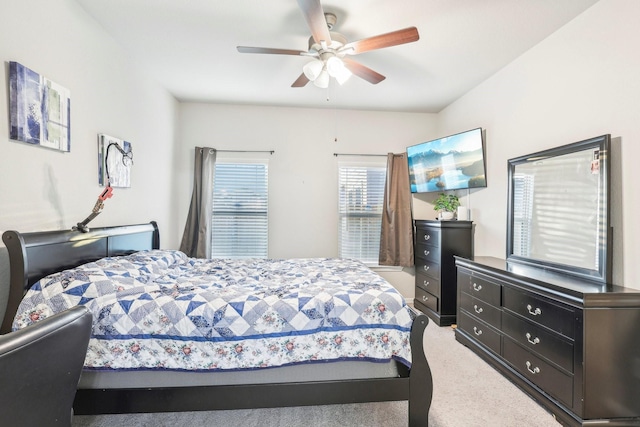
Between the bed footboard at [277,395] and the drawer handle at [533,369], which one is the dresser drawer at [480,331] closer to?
the drawer handle at [533,369]

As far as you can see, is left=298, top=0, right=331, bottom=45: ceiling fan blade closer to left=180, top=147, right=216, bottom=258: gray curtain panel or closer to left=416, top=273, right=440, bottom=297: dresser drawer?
left=180, top=147, right=216, bottom=258: gray curtain panel

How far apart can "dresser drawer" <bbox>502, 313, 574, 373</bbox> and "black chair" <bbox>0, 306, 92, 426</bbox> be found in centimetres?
251

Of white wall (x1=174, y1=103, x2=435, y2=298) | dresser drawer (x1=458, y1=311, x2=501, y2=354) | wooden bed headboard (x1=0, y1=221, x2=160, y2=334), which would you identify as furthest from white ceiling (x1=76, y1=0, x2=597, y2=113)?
dresser drawer (x1=458, y1=311, x2=501, y2=354)

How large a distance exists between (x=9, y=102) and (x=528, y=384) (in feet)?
12.2

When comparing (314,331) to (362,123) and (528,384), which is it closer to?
(528,384)

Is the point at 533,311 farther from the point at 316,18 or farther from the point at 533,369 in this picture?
the point at 316,18

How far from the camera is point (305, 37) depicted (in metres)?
2.52

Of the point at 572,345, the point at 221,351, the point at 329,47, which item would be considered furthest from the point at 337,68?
the point at 572,345

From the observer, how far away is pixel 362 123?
4.40m

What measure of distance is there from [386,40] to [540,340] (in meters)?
2.30

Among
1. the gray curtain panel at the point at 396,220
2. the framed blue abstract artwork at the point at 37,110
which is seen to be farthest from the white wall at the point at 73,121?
the gray curtain panel at the point at 396,220

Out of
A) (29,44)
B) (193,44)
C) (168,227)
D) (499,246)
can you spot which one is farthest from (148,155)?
(499,246)

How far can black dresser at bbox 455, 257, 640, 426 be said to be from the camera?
5.79ft

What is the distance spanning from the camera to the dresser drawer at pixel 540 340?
189cm
